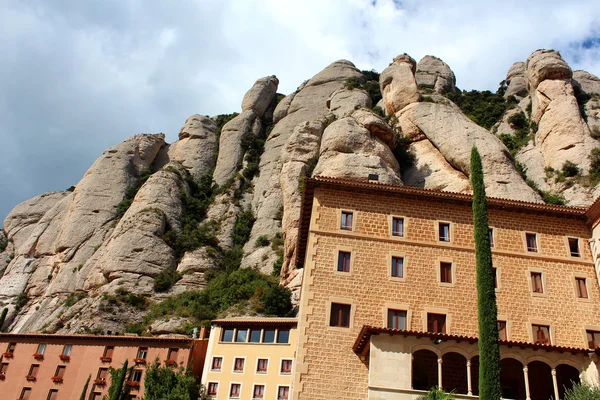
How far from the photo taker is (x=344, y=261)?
26.0 meters

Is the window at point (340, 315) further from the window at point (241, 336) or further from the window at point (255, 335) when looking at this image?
the window at point (241, 336)

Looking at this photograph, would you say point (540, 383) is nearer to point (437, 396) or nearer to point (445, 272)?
point (445, 272)

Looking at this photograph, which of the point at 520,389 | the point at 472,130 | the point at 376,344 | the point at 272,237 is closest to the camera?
the point at 376,344

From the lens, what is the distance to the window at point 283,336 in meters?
32.8

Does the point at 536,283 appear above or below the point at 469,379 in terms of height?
above

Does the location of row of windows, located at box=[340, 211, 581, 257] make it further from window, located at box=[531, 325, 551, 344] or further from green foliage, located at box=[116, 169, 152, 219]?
green foliage, located at box=[116, 169, 152, 219]

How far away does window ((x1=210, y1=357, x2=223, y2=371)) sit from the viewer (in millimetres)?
33375

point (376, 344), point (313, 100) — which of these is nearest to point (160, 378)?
point (376, 344)

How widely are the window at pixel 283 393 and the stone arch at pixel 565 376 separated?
15.0 m

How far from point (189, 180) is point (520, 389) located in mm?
50699

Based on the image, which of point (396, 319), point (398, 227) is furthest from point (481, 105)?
point (396, 319)

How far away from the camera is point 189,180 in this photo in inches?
2638

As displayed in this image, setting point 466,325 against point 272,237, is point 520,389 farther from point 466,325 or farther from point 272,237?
point 272,237

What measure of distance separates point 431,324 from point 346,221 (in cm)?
654
